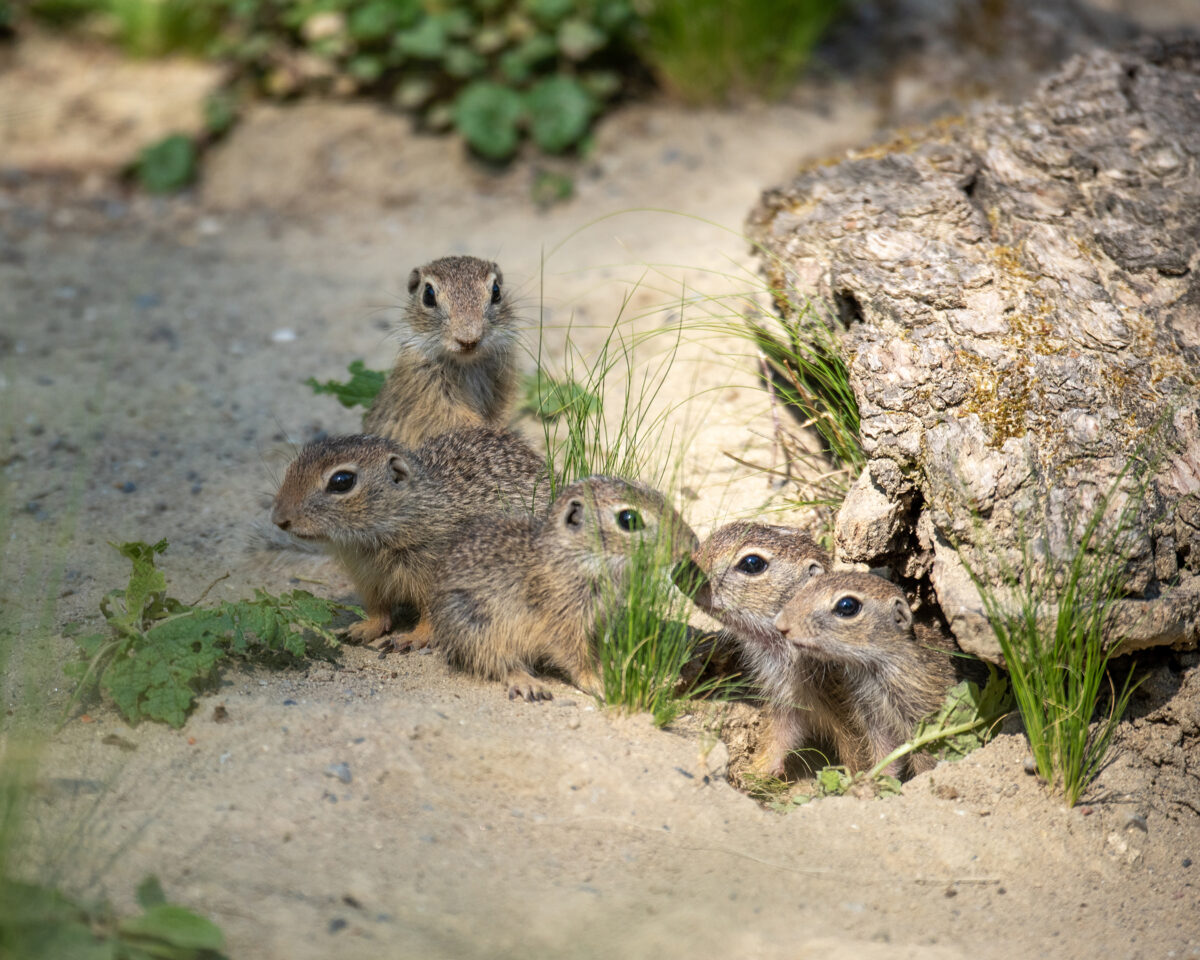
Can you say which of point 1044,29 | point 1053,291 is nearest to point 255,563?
point 1053,291

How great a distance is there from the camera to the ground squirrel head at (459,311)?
5.89 meters

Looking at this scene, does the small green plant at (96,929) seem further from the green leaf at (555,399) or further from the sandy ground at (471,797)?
the green leaf at (555,399)

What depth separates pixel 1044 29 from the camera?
10859 millimetres

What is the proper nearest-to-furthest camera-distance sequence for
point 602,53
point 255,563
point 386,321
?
point 255,563, point 386,321, point 602,53

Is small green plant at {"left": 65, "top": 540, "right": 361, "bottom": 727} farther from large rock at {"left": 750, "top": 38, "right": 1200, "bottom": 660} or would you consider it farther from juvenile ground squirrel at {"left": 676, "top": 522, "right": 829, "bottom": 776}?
large rock at {"left": 750, "top": 38, "right": 1200, "bottom": 660}

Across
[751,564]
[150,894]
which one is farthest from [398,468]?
[150,894]

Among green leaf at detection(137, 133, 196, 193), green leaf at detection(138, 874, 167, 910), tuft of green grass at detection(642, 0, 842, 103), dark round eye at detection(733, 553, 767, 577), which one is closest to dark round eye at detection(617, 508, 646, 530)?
dark round eye at detection(733, 553, 767, 577)

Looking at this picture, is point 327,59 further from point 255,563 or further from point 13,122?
point 255,563

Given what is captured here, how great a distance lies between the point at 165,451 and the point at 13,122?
578 centimetres

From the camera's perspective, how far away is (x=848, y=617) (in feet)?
16.0

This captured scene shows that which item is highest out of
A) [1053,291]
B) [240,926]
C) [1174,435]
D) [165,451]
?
[1053,291]

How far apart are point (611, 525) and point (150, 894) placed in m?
2.22

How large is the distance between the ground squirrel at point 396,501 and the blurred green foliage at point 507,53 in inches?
200

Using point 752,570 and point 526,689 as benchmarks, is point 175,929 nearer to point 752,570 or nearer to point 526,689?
point 526,689
